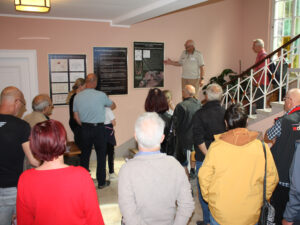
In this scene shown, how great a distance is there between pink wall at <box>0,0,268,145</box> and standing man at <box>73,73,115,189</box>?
1.57m

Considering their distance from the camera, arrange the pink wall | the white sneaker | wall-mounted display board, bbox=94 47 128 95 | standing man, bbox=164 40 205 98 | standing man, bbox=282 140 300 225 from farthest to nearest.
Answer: standing man, bbox=164 40 205 98, wall-mounted display board, bbox=94 47 128 95, the pink wall, the white sneaker, standing man, bbox=282 140 300 225

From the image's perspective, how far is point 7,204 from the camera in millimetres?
2123

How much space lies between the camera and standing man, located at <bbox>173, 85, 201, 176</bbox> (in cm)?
352

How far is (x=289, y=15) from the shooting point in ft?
20.3

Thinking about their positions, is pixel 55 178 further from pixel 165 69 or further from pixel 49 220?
pixel 165 69

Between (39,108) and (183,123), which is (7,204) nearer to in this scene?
(39,108)

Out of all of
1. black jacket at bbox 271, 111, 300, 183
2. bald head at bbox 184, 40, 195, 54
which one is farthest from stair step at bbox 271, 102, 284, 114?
bald head at bbox 184, 40, 195, 54

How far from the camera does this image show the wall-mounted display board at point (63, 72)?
527 cm

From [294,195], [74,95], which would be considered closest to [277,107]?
[294,195]

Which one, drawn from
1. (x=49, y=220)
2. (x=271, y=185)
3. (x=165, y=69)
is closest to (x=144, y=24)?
(x=165, y=69)

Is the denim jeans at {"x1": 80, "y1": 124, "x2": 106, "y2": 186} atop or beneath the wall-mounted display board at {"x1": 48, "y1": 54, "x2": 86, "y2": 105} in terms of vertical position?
beneath

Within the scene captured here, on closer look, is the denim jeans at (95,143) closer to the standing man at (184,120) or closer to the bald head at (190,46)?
the standing man at (184,120)

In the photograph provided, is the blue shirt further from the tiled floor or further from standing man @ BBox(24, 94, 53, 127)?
the tiled floor

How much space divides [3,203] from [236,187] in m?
1.70
